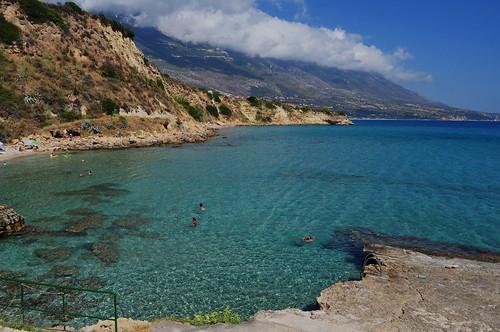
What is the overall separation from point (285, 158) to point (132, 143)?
25.7m

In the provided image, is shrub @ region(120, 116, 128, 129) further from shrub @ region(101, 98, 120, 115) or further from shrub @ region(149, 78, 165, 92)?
shrub @ region(149, 78, 165, 92)

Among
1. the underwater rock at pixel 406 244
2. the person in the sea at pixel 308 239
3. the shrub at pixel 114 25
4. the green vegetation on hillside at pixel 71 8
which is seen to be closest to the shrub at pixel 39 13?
the green vegetation on hillside at pixel 71 8

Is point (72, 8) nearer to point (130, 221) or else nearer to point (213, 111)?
point (213, 111)

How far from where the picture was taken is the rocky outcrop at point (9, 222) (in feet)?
77.6

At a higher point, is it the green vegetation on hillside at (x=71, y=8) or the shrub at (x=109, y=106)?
the green vegetation on hillside at (x=71, y=8)

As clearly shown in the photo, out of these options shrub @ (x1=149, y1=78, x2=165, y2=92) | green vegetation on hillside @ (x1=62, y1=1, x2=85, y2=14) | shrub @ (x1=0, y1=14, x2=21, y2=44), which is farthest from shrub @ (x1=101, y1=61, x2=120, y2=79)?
shrub @ (x1=0, y1=14, x2=21, y2=44)

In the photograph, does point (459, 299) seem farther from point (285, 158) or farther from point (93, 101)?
point (93, 101)

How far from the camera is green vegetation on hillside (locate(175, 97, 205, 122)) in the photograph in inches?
4500

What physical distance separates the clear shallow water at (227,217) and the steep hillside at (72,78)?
1402 centimetres

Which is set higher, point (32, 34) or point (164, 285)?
point (32, 34)

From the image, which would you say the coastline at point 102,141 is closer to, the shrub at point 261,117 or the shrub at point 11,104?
the shrub at point 11,104

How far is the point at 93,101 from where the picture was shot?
7125cm

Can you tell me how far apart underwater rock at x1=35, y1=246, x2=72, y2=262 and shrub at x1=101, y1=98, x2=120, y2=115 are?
176ft

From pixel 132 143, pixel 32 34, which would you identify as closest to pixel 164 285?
pixel 132 143
